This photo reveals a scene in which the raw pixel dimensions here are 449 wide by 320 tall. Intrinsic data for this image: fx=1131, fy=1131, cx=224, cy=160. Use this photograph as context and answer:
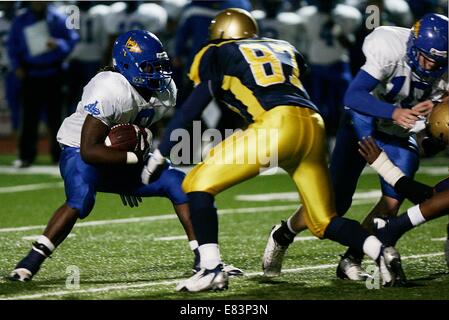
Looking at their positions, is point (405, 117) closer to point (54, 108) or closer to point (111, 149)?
point (111, 149)

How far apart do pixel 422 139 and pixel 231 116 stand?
204 inches

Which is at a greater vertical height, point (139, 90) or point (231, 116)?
point (139, 90)

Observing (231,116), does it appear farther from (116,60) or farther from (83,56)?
(116,60)

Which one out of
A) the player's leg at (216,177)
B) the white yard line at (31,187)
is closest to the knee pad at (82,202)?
the player's leg at (216,177)

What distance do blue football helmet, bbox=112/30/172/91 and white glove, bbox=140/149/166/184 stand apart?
14.2 inches

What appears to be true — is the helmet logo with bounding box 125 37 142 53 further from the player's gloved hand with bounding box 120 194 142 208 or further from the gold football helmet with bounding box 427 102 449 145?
the gold football helmet with bounding box 427 102 449 145

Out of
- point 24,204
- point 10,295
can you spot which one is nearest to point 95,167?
point 10,295

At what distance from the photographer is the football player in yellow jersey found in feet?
16.0

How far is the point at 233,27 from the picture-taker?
532 cm

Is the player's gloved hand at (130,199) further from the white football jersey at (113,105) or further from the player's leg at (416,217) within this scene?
the player's leg at (416,217)

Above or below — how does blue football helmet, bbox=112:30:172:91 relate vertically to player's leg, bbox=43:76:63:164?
above

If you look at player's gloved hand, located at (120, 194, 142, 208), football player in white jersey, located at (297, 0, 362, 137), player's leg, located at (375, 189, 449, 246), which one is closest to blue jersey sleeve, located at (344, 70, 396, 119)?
player's leg, located at (375, 189, 449, 246)

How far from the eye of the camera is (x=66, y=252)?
620 cm
